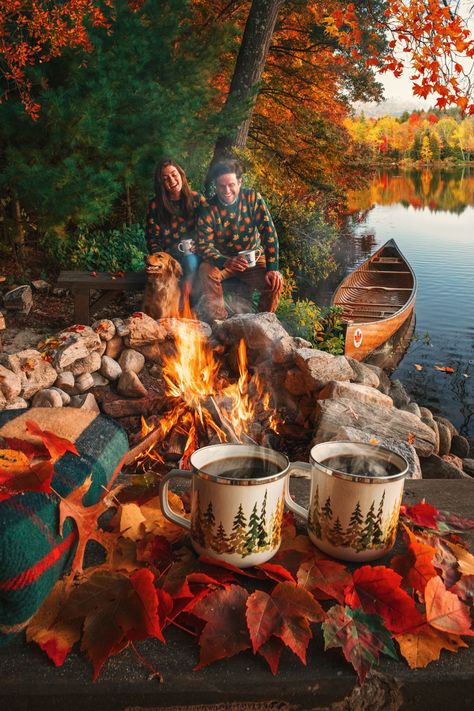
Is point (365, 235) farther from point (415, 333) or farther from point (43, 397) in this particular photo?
point (43, 397)

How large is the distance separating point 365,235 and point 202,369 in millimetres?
18222

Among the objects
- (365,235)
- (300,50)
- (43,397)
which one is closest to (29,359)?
(43,397)

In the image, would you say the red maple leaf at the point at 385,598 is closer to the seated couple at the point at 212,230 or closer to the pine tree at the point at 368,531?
the pine tree at the point at 368,531

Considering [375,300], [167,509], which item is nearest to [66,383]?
[167,509]

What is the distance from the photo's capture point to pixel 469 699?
0.88m

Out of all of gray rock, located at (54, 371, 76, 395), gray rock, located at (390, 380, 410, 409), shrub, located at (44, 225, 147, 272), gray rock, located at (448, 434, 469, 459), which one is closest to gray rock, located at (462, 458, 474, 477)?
gray rock, located at (448, 434, 469, 459)

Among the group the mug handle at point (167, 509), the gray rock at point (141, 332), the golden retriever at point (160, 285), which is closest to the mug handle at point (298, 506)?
the mug handle at point (167, 509)

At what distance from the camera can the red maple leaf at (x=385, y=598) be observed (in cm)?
93

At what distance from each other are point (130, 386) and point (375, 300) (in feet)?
21.8

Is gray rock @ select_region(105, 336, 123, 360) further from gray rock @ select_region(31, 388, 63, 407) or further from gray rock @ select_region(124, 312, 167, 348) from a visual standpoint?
gray rock @ select_region(31, 388, 63, 407)

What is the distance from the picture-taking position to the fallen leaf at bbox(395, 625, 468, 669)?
0.88m

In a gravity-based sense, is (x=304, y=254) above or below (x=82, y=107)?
below

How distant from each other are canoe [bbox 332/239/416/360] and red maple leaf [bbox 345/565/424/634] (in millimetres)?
5974

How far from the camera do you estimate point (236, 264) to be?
541cm
